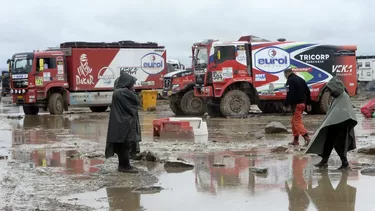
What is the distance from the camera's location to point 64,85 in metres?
25.7

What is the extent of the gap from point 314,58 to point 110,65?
33.7 feet

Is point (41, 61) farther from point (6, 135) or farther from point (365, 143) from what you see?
point (365, 143)

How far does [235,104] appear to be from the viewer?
21.0 m

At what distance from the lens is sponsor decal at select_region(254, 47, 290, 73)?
21.1 m

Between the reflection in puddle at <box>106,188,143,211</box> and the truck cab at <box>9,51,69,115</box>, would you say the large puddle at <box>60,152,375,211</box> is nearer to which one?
the reflection in puddle at <box>106,188,143,211</box>

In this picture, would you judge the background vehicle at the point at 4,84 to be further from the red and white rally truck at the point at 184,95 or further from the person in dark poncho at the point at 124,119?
the person in dark poncho at the point at 124,119

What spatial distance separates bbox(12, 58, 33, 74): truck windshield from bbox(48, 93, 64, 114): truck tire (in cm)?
160

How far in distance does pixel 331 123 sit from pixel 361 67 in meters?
44.8

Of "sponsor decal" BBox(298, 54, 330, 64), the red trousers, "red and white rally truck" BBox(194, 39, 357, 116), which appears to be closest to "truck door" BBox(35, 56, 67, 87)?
"red and white rally truck" BBox(194, 39, 357, 116)

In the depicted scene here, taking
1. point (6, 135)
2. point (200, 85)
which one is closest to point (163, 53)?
point (200, 85)

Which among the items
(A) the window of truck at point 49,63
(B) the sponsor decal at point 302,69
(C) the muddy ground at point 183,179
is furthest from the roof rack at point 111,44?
(C) the muddy ground at point 183,179

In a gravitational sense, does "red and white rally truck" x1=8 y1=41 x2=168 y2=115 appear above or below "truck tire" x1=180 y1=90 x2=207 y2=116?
above

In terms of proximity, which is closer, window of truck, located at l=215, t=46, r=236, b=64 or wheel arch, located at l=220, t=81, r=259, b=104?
window of truck, located at l=215, t=46, r=236, b=64

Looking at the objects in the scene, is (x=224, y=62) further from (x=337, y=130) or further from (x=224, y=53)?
(x=337, y=130)
